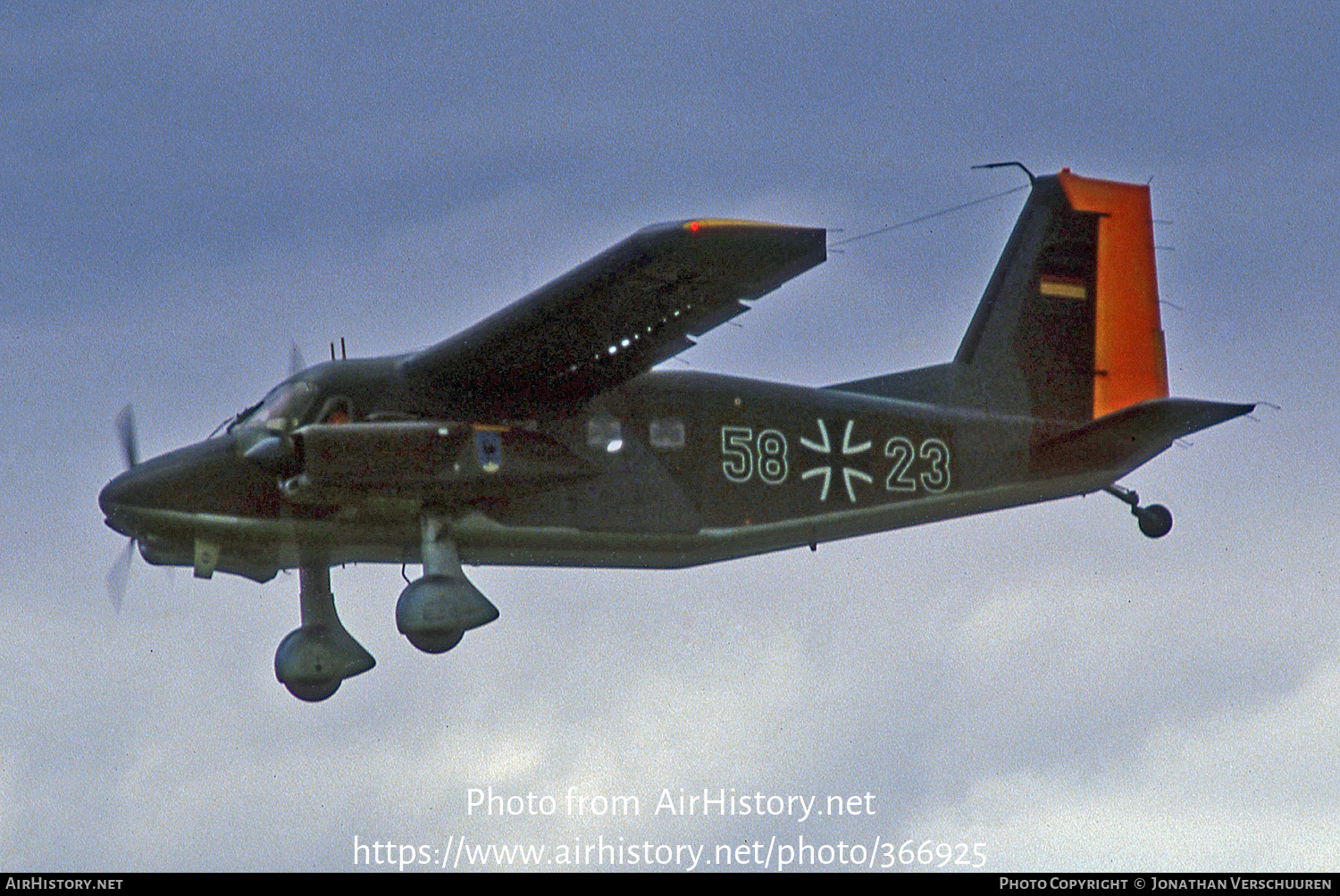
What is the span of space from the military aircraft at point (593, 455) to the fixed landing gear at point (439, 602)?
27mm

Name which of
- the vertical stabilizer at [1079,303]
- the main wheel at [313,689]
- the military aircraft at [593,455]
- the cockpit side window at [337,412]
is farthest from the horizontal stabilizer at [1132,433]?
the main wheel at [313,689]

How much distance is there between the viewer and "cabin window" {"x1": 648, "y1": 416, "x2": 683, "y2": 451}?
77.1 ft

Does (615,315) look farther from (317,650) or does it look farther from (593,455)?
(317,650)

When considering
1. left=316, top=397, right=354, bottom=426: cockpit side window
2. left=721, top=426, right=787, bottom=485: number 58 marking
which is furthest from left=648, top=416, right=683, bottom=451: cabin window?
left=316, top=397, right=354, bottom=426: cockpit side window


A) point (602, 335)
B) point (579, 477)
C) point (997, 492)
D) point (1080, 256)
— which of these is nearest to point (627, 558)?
point (579, 477)

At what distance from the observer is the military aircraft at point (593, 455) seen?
70.9 feet

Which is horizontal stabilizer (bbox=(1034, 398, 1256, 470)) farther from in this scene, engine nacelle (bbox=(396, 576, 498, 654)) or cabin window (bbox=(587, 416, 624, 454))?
engine nacelle (bbox=(396, 576, 498, 654))

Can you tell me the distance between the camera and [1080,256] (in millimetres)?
27922

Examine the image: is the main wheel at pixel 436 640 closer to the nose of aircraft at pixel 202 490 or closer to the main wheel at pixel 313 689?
the main wheel at pixel 313 689

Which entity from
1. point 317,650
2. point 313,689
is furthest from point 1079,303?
point 313,689

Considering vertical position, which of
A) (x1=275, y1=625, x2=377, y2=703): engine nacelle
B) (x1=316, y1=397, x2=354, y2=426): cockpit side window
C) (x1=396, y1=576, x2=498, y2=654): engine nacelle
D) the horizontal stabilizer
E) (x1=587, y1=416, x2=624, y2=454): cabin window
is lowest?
(x1=275, y1=625, x2=377, y2=703): engine nacelle

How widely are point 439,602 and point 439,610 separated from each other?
9cm

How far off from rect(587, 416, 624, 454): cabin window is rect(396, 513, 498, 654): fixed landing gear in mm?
2021

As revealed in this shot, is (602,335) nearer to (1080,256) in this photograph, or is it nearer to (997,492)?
(997,492)
